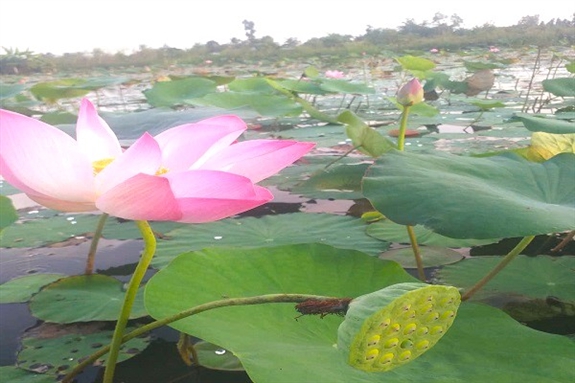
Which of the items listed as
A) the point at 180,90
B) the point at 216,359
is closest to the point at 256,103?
the point at 180,90

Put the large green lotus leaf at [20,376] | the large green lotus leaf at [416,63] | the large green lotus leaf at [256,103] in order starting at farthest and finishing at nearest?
1. the large green lotus leaf at [416,63]
2. the large green lotus leaf at [256,103]
3. the large green lotus leaf at [20,376]

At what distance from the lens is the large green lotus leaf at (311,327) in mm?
481

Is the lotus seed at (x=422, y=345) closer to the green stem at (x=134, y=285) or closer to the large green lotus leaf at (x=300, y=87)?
the green stem at (x=134, y=285)

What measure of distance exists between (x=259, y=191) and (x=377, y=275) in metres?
0.25

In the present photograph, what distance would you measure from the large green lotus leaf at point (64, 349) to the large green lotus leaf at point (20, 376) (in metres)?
0.01

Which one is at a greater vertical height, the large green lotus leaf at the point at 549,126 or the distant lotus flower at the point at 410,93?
the distant lotus flower at the point at 410,93

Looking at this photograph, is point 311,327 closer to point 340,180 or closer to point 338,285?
point 338,285

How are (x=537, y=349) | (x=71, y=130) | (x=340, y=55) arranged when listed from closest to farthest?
1. (x=537, y=349)
2. (x=71, y=130)
3. (x=340, y=55)

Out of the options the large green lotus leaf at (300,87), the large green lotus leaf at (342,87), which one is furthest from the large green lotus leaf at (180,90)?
the large green lotus leaf at (342,87)

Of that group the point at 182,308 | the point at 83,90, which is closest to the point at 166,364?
the point at 182,308

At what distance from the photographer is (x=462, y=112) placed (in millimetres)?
3592

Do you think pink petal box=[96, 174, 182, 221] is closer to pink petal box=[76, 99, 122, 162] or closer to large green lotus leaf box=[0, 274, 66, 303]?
pink petal box=[76, 99, 122, 162]

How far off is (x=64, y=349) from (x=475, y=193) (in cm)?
55

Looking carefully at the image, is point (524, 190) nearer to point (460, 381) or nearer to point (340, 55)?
point (460, 381)
